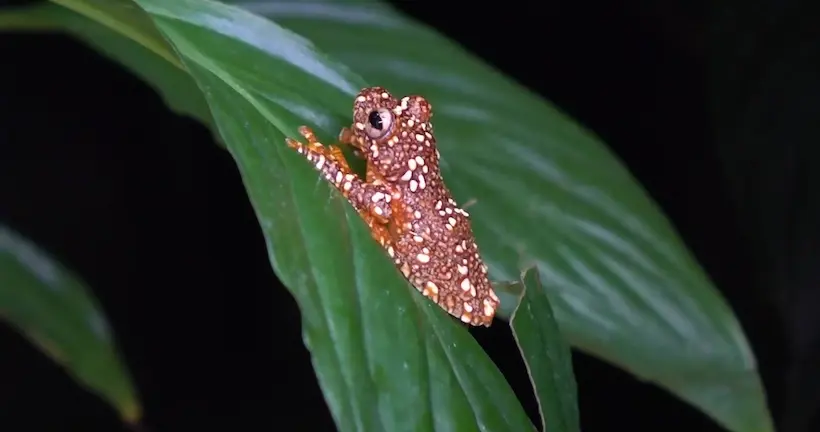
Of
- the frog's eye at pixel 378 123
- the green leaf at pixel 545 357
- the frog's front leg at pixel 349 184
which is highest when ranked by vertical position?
the frog's eye at pixel 378 123

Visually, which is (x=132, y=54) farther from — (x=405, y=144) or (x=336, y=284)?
(x=336, y=284)

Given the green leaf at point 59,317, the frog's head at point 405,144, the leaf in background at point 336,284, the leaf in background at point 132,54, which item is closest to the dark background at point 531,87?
the green leaf at point 59,317

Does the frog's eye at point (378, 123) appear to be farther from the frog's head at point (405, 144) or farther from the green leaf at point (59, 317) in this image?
the green leaf at point (59, 317)

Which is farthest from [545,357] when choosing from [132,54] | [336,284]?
[132,54]

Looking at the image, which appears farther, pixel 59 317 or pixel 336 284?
pixel 59 317

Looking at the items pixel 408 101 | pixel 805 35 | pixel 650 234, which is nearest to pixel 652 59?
pixel 805 35

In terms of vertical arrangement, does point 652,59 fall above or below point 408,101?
above

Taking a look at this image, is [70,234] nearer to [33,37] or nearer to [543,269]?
[33,37]
